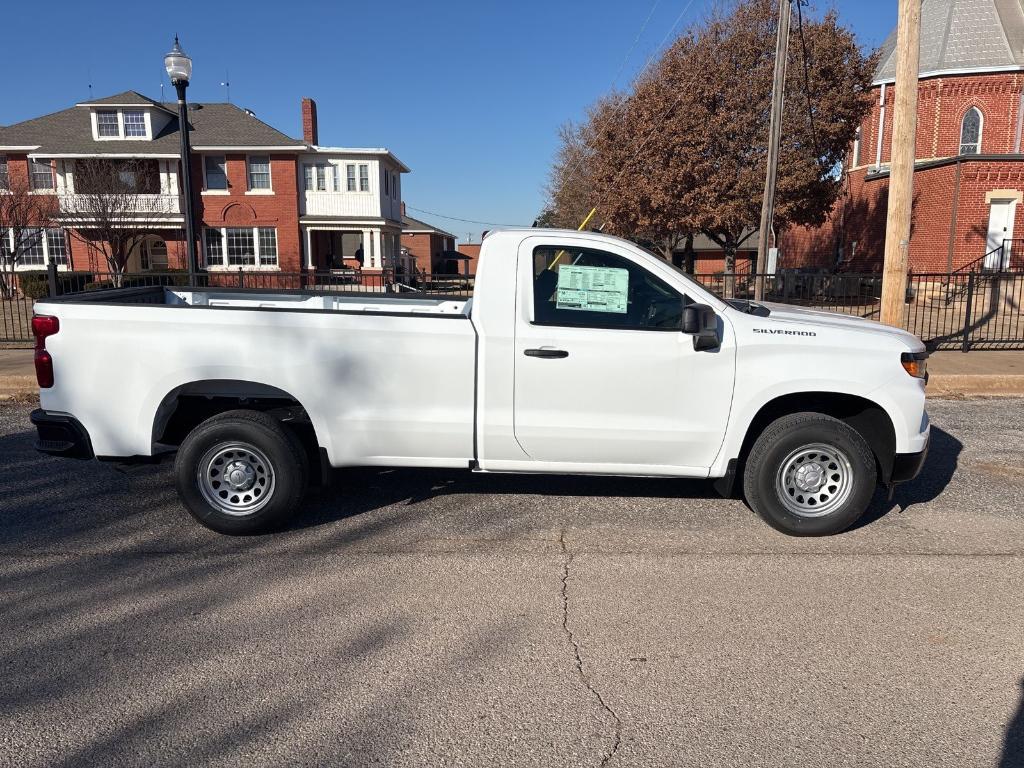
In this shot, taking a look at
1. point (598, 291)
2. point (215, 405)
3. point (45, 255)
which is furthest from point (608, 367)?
point (45, 255)

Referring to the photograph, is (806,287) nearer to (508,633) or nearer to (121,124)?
(508,633)

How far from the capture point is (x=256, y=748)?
9.24 ft

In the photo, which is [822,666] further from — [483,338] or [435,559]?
[483,338]

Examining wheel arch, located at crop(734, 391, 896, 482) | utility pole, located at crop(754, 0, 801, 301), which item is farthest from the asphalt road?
utility pole, located at crop(754, 0, 801, 301)

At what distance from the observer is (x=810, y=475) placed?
4.94 m

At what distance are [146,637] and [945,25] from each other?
32.6 meters

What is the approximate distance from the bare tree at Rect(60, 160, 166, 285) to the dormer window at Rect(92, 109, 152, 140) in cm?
172

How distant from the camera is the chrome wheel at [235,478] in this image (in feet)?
15.9

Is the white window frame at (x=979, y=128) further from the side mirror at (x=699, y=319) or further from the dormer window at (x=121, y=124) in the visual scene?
the dormer window at (x=121, y=124)

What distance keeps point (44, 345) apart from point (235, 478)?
1.44m

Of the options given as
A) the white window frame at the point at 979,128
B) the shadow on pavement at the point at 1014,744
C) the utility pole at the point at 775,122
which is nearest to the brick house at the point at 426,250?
the white window frame at the point at 979,128

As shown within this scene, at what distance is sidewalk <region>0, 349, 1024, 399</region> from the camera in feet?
31.9

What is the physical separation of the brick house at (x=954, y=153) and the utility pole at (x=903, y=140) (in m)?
13.6

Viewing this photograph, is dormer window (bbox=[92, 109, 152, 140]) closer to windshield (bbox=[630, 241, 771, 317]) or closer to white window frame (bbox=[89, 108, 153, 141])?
white window frame (bbox=[89, 108, 153, 141])
